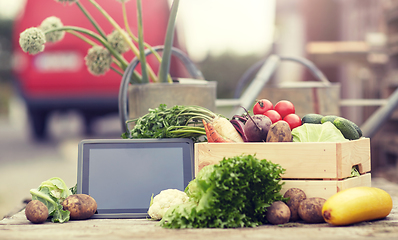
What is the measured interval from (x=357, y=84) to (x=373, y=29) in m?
1.16

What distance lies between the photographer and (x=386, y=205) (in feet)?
6.24

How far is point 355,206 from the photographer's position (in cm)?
179

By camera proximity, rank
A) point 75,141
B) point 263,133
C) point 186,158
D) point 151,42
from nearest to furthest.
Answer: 1. point 263,133
2. point 186,158
3. point 151,42
4. point 75,141

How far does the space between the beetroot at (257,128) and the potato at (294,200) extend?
0.87 ft

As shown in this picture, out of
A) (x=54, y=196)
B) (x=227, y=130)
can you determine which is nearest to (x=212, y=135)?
(x=227, y=130)

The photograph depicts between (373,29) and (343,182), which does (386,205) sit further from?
(373,29)

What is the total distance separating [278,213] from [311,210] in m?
0.14

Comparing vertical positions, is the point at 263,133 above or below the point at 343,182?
above

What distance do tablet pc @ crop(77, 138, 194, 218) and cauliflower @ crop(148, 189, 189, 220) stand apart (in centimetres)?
11

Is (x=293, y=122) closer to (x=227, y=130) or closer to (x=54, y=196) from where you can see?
(x=227, y=130)

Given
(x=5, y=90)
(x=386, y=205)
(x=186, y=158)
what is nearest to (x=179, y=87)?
(x=186, y=158)

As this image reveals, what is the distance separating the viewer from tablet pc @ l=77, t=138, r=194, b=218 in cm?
216

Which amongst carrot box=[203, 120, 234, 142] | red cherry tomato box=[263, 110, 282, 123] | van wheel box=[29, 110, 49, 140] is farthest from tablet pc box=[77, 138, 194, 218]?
van wheel box=[29, 110, 49, 140]

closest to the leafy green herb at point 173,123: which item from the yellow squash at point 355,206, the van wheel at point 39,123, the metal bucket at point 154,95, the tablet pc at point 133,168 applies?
the tablet pc at point 133,168
